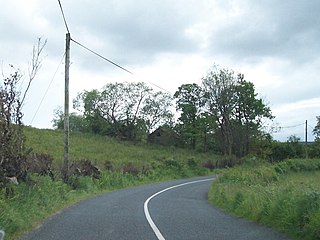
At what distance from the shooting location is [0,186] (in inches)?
615

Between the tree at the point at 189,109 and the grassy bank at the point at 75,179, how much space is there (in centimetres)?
779

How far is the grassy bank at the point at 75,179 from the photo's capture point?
13.9 metres

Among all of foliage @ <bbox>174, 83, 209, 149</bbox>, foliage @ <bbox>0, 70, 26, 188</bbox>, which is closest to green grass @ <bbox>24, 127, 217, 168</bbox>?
foliage @ <bbox>174, 83, 209, 149</bbox>

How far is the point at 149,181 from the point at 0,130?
30.3m

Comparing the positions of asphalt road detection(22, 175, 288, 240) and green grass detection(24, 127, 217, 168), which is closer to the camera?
asphalt road detection(22, 175, 288, 240)

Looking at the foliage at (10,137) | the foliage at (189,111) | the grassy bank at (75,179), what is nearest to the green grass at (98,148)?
the grassy bank at (75,179)

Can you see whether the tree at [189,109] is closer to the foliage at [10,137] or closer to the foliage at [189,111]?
the foliage at [189,111]

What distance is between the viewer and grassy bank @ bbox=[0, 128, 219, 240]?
1391cm

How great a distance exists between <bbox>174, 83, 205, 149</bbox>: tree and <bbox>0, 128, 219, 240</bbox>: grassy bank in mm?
7789

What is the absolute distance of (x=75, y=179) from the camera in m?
28.4

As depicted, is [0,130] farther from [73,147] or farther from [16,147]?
[73,147]

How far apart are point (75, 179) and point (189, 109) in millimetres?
60915

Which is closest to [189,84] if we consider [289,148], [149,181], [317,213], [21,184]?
[289,148]

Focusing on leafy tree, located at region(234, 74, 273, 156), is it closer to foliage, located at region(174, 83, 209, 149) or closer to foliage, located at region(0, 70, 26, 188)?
foliage, located at region(174, 83, 209, 149)
